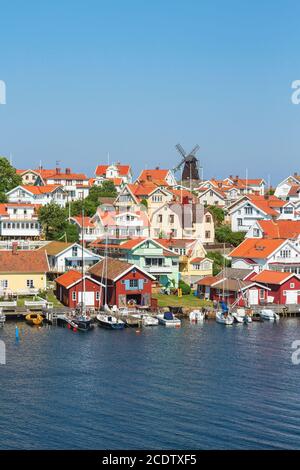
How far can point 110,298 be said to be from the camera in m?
59.2

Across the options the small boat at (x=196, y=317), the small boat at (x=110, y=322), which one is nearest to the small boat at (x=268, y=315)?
the small boat at (x=196, y=317)

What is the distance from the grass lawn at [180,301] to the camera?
6050 centimetres

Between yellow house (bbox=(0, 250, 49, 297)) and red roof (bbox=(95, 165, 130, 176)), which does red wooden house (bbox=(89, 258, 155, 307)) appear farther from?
red roof (bbox=(95, 165, 130, 176))

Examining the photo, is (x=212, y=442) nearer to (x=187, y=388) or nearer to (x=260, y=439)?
(x=260, y=439)

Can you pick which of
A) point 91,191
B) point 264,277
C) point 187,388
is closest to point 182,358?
point 187,388

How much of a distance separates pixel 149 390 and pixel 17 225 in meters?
50.1

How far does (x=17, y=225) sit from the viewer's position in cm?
8438

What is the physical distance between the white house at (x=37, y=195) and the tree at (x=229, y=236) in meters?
24.4

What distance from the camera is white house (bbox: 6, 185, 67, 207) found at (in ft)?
319

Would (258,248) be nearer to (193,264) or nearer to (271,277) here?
(193,264)

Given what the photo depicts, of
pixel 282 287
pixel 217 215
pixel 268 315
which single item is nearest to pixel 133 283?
pixel 268 315

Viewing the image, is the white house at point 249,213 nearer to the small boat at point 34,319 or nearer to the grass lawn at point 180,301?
the grass lawn at point 180,301

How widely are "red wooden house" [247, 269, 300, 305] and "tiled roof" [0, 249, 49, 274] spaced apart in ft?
56.5
